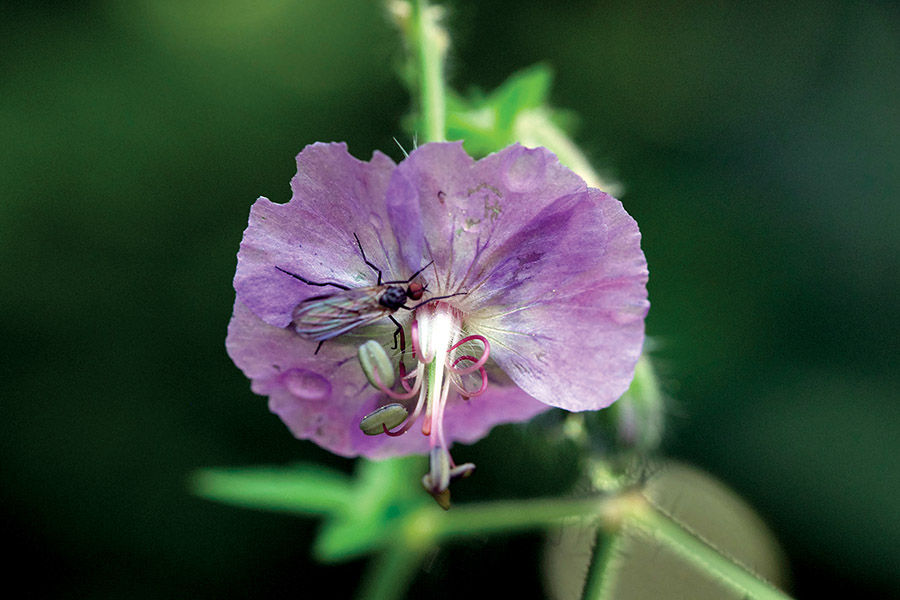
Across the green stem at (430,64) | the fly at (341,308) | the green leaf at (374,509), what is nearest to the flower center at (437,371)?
the fly at (341,308)

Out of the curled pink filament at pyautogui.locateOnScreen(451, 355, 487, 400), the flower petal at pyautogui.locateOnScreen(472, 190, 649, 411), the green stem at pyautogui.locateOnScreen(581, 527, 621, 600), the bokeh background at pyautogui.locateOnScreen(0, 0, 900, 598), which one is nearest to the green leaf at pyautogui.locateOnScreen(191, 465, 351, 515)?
the green stem at pyautogui.locateOnScreen(581, 527, 621, 600)

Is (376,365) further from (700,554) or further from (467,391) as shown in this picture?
(700,554)

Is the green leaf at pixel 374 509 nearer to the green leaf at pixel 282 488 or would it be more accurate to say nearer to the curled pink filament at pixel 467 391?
the green leaf at pixel 282 488

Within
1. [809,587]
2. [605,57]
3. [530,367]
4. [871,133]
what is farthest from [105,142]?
[809,587]

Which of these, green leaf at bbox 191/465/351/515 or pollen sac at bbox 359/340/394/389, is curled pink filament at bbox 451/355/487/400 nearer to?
pollen sac at bbox 359/340/394/389

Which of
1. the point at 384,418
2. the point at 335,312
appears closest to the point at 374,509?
the point at 384,418

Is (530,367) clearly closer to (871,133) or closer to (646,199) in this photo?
(646,199)
